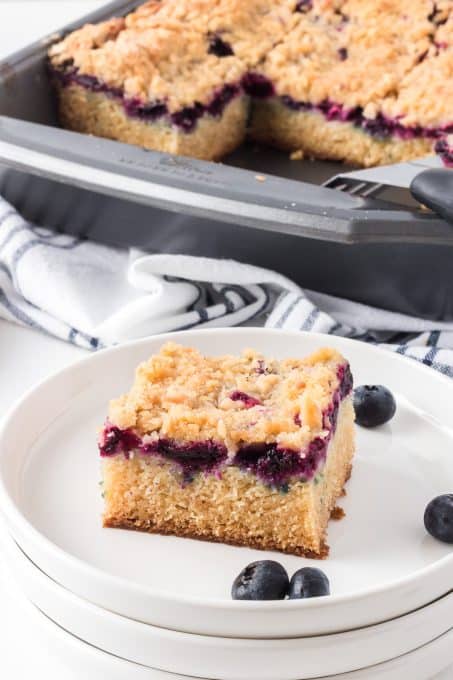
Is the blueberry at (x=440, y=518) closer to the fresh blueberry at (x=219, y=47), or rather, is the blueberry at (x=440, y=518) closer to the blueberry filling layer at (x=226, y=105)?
the blueberry filling layer at (x=226, y=105)

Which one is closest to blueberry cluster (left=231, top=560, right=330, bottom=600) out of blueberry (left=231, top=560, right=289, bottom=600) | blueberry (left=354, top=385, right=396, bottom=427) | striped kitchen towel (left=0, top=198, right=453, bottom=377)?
blueberry (left=231, top=560, right=289, bottom=600)

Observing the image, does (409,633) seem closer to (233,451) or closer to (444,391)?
(233,451)

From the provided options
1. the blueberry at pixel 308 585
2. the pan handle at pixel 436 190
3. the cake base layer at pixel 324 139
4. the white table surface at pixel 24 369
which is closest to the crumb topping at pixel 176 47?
the cake base layer at pixel 324 139

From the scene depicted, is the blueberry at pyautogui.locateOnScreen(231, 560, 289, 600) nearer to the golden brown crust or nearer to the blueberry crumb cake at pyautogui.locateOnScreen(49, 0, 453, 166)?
the golden brown crust

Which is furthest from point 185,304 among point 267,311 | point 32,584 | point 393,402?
point 32,584

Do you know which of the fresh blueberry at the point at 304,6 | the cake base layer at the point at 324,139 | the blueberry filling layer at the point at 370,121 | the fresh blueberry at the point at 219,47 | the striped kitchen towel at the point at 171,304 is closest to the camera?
the striped kitchen towel at the point at 171,304
